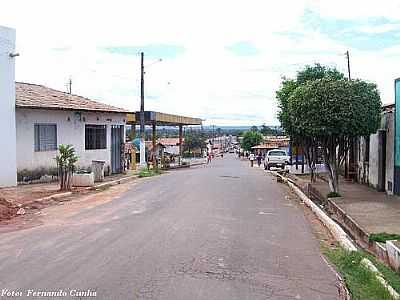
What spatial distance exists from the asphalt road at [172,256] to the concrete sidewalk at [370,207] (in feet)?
4.68

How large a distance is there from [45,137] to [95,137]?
502 cm

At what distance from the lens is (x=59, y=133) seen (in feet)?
86.1

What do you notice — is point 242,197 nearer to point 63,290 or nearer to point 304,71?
point 304,71

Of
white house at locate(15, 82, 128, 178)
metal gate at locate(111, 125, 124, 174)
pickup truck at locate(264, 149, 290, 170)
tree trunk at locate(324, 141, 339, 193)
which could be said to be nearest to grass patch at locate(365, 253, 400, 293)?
tree trunk at locate(324, 141, 339, 193)

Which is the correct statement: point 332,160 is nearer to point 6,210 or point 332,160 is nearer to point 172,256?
point 6,210

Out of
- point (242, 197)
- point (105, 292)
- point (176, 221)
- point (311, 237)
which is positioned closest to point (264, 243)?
point (311, 237)

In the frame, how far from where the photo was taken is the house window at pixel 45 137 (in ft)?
80.9

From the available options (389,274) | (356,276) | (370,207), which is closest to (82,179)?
(370,207)

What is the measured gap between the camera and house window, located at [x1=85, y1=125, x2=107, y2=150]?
29.4 metres

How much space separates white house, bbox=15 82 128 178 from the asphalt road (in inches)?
372

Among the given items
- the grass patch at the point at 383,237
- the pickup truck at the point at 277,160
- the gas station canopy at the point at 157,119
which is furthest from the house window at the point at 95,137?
the grass patch at the point at 383,237

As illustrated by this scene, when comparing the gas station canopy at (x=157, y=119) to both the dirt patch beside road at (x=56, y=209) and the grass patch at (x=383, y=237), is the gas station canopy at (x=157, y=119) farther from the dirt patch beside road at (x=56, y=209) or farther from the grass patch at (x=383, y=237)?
the grass patch at (x=383, y=237)

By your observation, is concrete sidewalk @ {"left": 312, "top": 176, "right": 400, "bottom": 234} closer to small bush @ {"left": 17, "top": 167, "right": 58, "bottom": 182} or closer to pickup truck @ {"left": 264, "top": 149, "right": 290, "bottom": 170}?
small bush @ {"left": 17, "top": 167, "right": 58, "bottom": 182}

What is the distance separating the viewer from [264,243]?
10.7 m
